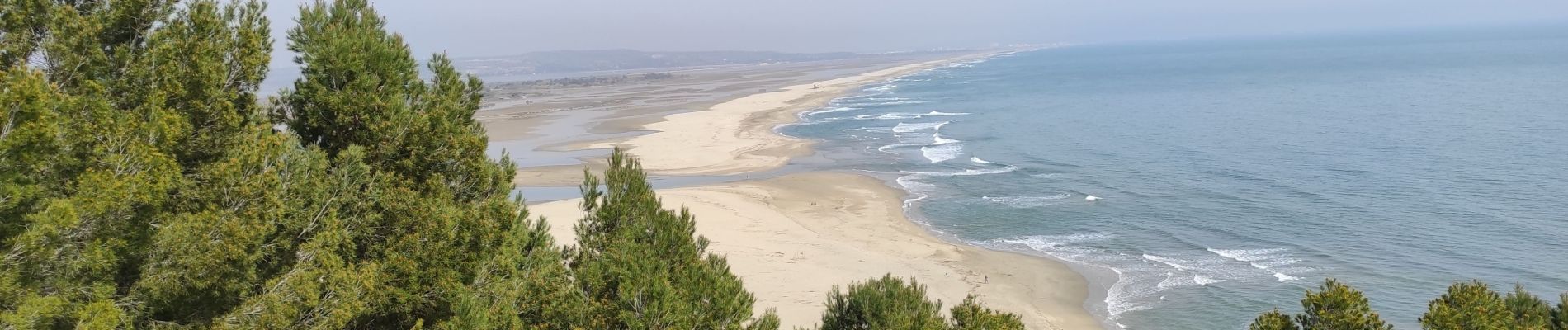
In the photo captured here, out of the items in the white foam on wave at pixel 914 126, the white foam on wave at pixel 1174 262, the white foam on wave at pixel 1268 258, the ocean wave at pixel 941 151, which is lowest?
the white foam on wave at pixel 1174 262

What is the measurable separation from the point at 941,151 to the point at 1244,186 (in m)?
17.7

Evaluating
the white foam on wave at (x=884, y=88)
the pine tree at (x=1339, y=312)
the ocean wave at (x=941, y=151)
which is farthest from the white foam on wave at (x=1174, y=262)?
the white foam on wave at (x=884, y=88)

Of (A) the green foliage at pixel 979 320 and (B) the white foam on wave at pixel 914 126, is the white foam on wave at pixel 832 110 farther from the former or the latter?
(A) the green foliage at pixel 979 320

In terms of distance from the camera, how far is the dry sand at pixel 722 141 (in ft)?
170

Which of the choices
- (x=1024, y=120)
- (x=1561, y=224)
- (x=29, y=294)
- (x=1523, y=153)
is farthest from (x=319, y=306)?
(x=1024, y=120)

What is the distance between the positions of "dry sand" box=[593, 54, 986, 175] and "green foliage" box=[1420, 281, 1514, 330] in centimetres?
3930

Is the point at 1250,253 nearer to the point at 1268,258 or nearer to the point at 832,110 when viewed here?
the point at 1268,258

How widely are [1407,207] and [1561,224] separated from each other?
4.50m

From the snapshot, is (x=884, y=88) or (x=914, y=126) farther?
(x=884, y=88)

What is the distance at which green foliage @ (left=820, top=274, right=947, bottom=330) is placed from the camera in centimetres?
1152

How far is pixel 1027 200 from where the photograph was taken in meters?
39.7

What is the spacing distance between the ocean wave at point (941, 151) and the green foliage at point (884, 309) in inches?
1572

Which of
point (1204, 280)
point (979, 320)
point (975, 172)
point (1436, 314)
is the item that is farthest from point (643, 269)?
point (975, 172)

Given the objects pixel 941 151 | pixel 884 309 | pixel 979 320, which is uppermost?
pixel 884 309
